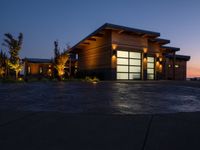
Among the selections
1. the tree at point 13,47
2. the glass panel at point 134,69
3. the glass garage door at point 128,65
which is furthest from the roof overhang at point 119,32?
the tree at point 13,47

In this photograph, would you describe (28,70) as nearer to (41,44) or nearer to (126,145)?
(126,145)

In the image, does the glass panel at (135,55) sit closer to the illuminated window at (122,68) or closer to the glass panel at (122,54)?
the glass panel at (122,54)

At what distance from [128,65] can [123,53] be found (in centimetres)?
161

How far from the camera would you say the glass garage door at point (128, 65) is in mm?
20625

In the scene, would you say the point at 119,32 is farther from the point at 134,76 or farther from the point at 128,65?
the point at 134,76

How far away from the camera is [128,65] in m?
21.2

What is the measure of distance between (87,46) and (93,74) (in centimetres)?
532

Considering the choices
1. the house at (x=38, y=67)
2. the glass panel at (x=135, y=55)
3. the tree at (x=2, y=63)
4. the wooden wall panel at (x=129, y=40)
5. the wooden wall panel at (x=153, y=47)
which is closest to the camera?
the wooden wall panel at (x=129, y=40)

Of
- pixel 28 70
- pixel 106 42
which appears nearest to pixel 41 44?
pixel 28 70

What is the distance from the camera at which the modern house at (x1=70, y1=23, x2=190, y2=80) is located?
19.7 metres

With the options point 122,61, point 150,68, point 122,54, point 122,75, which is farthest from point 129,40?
point 150,68

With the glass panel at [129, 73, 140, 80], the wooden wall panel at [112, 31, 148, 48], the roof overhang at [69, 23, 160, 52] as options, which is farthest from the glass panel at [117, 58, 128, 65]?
the roof overhang at [69, 23, 160, 52]

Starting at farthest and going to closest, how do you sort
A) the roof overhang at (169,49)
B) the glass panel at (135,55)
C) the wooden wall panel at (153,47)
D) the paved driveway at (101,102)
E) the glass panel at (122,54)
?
the roof overhang at (169,49)
the wooden wall panel at (153,47)
the glass panel at (135,55)
the glass panel at (122,54)
the paved driveway at (101,102)

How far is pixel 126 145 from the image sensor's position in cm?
215
